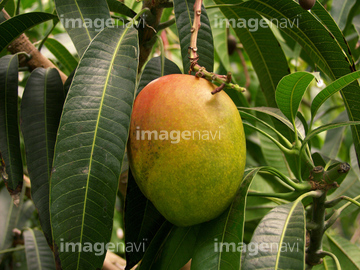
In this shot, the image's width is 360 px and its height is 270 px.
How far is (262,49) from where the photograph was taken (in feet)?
3.34

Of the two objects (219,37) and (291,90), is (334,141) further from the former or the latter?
(291,90)

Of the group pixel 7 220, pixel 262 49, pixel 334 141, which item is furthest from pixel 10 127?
pixel 334 141

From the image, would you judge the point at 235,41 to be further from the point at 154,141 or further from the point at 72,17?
the point at 154,141

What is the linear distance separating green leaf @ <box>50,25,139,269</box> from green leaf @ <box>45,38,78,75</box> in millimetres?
733

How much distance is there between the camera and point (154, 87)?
646mm

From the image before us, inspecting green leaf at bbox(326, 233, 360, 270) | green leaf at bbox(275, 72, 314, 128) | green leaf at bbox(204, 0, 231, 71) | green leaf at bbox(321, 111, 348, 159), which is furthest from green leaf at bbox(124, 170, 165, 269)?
green leaf at bbox(321, 111, 348, 159)

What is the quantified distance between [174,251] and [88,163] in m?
0.33

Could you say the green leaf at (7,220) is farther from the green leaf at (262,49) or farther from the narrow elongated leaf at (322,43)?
the narrow elongated leaf at (322,43)

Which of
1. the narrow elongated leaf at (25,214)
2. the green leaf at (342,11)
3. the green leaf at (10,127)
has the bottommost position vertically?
the narrow elongated leaf at (25,214)

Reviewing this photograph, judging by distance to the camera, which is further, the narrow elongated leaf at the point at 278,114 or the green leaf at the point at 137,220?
the narrow elongated leaf at the point at 278,114

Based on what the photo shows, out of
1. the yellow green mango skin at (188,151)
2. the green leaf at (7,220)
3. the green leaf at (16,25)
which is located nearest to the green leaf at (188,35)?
the yellow green mango skin at (188,151)

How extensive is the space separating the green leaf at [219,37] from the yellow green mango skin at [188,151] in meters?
0.76

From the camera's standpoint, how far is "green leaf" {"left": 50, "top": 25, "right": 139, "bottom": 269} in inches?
21.6

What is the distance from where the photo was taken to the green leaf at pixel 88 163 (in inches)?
21.6
